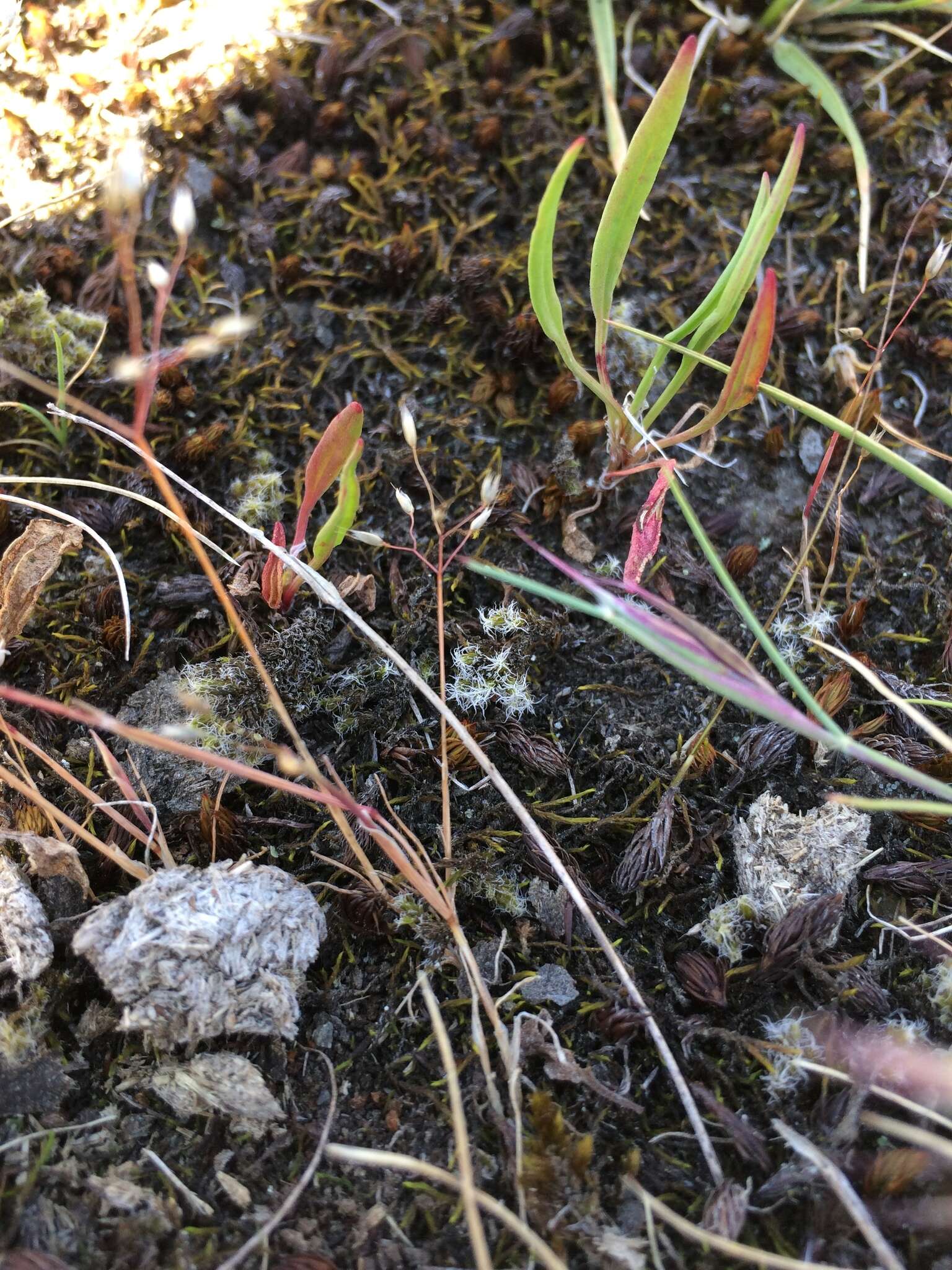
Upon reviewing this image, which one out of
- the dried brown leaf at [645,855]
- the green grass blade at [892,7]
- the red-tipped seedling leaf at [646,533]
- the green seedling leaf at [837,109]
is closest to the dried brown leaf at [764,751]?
the dried brown leaf at [645,855]

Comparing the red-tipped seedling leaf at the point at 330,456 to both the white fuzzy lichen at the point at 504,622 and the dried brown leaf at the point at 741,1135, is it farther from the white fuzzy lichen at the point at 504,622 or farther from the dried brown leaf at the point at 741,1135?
the dried brown leaf at the point at 741,1135

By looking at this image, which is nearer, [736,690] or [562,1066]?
[736,690]

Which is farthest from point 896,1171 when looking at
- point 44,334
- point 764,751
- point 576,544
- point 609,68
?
point 609,68

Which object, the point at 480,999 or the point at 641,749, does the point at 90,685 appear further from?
the point at 641,749

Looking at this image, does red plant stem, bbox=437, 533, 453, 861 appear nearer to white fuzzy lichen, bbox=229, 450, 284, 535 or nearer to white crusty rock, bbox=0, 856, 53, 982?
white fuzzy lichen, bbox=229, 450, 284, 535

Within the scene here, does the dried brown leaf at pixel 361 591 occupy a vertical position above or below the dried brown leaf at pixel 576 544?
above

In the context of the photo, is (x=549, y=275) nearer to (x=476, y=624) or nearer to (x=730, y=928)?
(x=476, y=624)
